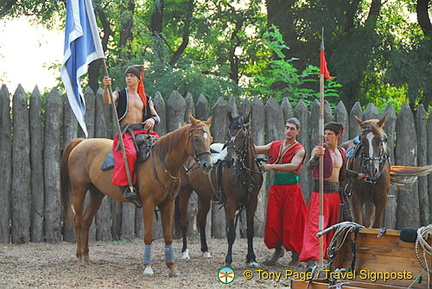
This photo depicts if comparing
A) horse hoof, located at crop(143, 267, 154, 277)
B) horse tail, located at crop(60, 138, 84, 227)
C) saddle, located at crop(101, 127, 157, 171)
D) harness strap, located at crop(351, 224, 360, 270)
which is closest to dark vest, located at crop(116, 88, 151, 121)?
saddle, located at crop(101, 127, 157, 171)

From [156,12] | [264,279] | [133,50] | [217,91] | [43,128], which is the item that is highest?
[156,12]

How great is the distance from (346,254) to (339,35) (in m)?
11.8

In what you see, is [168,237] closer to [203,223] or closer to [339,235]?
[203,223]

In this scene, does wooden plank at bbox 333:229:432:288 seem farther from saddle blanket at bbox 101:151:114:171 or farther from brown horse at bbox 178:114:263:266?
saddle blanket at bbox 101:151:114:171

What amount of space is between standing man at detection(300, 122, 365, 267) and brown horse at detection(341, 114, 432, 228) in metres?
0.71

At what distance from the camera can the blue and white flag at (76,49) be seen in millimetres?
7883

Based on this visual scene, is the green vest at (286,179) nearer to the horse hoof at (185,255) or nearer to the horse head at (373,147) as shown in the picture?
the horse head at (373,147)

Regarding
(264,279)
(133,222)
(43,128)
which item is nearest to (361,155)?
(264,279)

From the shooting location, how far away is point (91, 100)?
35.8ft

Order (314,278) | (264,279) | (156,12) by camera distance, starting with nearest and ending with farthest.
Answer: (314,278)
(264,279)
(156,12)

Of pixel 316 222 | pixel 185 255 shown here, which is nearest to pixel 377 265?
pixel 316 222

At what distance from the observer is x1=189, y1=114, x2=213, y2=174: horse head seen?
752 cm

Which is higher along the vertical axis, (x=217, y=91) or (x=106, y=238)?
(x=217, y=91)

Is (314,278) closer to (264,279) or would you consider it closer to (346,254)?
(346,254)
